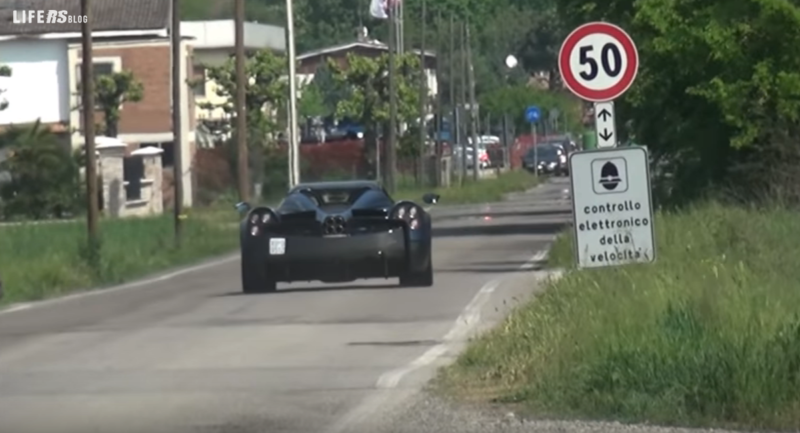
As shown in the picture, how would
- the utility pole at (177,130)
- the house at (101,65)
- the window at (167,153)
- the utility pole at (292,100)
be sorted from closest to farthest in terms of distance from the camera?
the utility pole at (177,130)
the utility pole at (292,100)
the house at (101,65)
the window at (167,153)

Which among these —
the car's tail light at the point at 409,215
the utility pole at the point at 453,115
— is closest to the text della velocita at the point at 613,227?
the car's tail light at the point at 409,215

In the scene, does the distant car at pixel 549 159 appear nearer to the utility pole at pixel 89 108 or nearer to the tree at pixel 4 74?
the tree at pixel 4 74

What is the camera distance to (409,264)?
23.3 m

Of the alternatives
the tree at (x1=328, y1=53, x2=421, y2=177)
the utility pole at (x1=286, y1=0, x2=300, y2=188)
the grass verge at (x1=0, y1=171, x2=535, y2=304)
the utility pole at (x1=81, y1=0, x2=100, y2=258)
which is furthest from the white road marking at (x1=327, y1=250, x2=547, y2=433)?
the tree at (x1=328, y1=53, x2=421, y2=177)

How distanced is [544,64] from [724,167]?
Result: 293 feet

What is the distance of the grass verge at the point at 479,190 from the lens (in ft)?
218

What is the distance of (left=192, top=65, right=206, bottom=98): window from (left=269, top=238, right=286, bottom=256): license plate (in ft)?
163

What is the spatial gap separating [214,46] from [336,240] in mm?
57106

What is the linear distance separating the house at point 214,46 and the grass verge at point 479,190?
28.2ft

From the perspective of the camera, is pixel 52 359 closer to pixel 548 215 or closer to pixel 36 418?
pixel 36 418

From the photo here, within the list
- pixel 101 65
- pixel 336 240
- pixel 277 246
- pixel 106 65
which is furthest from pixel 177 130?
pixel 101 65

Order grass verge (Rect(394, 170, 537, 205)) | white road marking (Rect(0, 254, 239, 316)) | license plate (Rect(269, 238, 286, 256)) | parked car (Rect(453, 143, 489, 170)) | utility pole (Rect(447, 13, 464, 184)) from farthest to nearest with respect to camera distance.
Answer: parked car (Rect(453, 143, 489, 170)) → utility pole (Rect(447, 13, 464, 184)) → grass verge (Rect(394, 170, 537, 205)) → white road marking (Rect(0, 254, 239, 316)) → license plate (Rect(269, 238, 286, 256))

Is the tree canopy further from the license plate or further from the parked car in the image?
the parked car

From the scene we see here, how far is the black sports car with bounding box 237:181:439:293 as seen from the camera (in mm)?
22922
